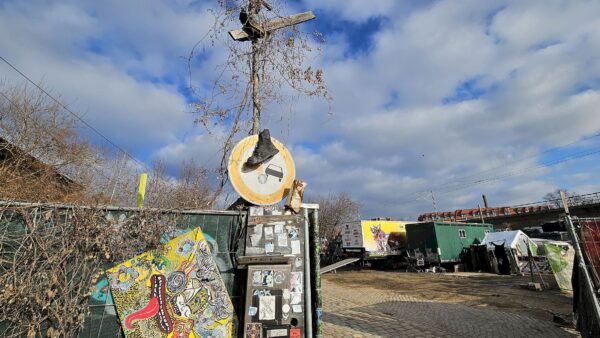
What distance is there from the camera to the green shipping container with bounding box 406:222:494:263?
23.4 meters

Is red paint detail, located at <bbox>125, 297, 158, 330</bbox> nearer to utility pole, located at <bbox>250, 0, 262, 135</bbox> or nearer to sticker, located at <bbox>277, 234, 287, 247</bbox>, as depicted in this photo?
sticker, located at <bbox>277, 234, 287, 247</bbox>

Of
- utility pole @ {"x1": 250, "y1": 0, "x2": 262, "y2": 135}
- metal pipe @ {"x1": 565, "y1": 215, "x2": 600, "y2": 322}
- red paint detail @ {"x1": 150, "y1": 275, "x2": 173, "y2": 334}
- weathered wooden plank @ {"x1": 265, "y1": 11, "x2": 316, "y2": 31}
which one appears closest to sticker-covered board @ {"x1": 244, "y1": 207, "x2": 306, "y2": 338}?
red paint detail @ {"x1": 150, "y1": 275, "x2": 173, "y2": 334}

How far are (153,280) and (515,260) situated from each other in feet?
74.8

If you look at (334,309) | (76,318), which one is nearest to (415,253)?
(334,309)

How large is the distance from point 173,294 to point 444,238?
24.8 metres

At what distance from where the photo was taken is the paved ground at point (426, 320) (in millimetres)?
6668

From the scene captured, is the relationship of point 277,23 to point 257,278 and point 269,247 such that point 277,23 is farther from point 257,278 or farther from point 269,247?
point 257,278

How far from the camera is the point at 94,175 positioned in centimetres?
1669

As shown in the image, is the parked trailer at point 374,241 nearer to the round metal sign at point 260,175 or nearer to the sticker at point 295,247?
the round metal sign at point 260,175

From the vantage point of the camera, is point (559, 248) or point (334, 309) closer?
point (334, 309)

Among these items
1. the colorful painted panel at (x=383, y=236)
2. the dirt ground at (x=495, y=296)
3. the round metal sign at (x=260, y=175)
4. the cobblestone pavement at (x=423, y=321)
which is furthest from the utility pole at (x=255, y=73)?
the colorful painted panel at (x=383, y=236)

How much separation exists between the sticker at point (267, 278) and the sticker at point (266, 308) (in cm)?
13

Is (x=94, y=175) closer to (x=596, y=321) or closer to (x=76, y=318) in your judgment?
(x=76, y=318)

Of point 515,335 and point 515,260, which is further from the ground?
point 515,260
